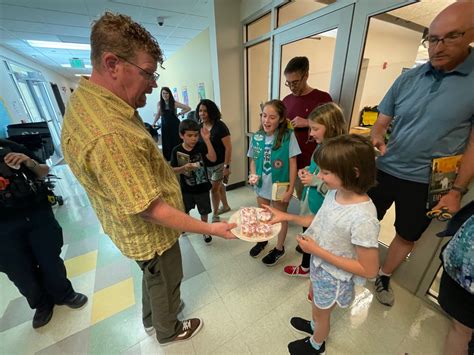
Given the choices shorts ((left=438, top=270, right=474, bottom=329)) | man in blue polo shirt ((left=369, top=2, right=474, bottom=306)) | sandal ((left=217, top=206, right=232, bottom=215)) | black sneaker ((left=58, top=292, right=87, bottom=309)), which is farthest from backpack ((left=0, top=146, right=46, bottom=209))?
shorts ((left=438, top=270, right=474, bottom=329))

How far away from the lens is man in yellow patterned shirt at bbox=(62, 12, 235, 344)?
668 millimetres

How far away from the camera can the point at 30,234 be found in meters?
1.27

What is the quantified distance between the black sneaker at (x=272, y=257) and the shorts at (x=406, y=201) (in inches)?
37.4

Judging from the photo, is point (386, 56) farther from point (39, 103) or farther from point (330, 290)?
point (39, 103)

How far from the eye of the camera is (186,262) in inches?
76.5

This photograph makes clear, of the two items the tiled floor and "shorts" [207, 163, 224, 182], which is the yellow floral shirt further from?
"shorts" [207, 163, 224, 182]

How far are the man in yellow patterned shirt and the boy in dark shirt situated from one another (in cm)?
90

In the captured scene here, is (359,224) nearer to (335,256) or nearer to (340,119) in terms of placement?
(335,256)

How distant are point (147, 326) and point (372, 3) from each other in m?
2.77

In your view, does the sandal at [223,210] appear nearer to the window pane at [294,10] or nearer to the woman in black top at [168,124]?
the woman in black top at [168,124]

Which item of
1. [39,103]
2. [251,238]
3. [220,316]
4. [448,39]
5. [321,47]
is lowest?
[220,316]

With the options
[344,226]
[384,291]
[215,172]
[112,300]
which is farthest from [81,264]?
[384,291]

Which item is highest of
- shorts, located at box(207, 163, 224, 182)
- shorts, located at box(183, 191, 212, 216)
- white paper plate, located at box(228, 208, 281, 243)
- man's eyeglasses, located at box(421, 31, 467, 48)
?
man's eyeglasses, located at box(421, 31, 467, 48)

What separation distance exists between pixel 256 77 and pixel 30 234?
3022 millimetres
